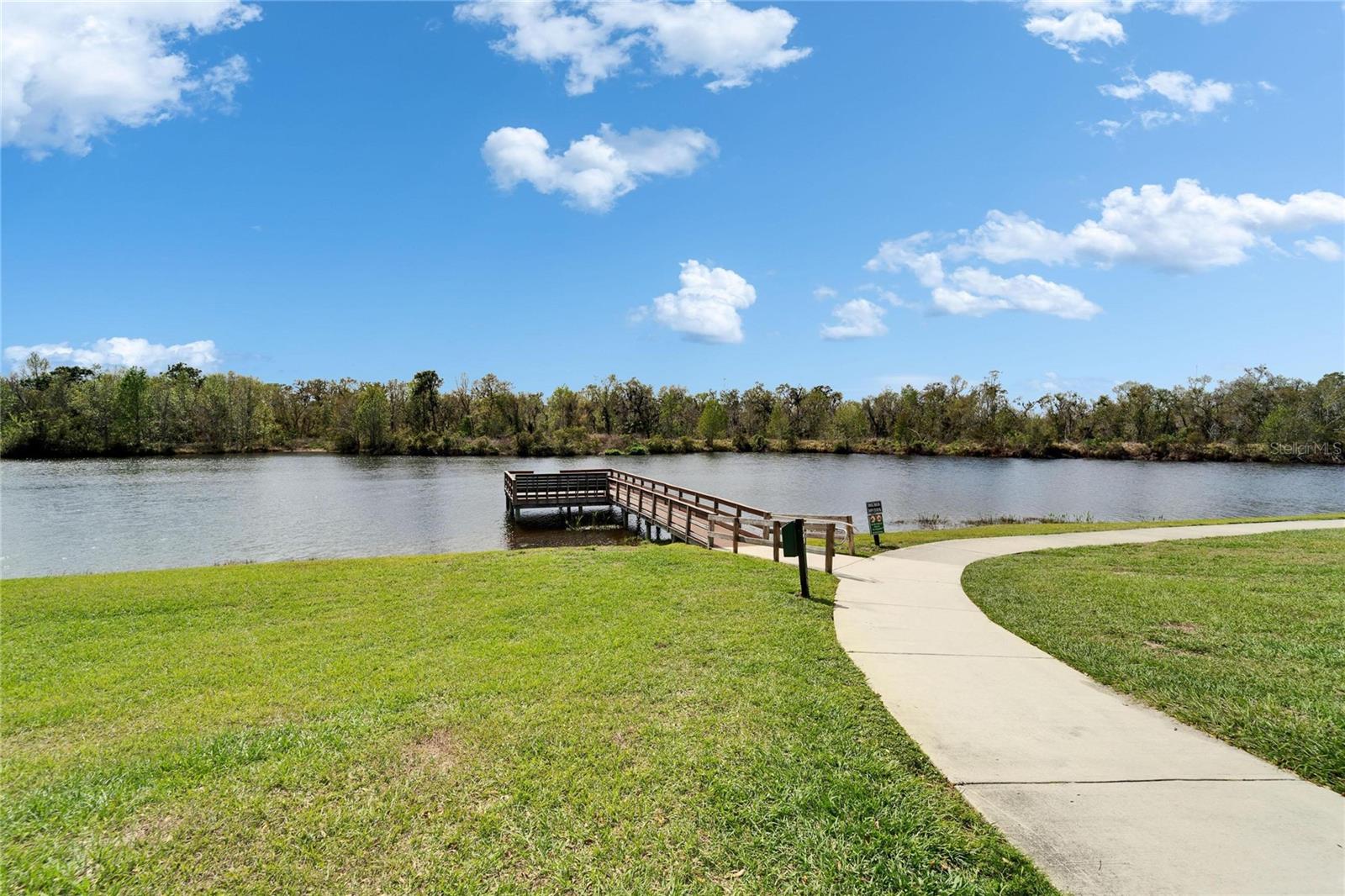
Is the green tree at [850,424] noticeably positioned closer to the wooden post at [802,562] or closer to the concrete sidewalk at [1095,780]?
the wooden post at [802,562]

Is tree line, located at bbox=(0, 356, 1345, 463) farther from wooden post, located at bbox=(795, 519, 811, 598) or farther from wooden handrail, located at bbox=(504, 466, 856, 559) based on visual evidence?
wooden post, located at bbox=(795, 519, 811, 598)

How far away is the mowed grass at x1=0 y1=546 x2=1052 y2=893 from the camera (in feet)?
11.2

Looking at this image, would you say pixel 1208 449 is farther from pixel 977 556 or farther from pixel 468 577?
pixel 468 577

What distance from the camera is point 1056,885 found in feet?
10.6

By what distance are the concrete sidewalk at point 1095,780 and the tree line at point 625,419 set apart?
71892 millimetres

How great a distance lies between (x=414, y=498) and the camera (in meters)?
32.8

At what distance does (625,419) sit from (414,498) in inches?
2511

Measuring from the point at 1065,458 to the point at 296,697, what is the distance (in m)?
82.1

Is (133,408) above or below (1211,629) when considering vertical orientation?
above

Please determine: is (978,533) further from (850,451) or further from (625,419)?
(625,419)

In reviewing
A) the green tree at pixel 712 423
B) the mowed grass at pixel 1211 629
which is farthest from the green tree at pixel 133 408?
the mowed grass at pixel 1211 629

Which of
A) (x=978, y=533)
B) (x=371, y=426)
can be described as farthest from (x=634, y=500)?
(x=371, y=426)

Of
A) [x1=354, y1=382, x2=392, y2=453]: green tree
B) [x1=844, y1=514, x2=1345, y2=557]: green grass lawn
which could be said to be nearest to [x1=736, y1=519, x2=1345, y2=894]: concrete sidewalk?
[x1=844, y1=514, x2=1345, y2=557]: green grass lawn

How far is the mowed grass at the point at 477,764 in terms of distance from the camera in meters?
3.40
